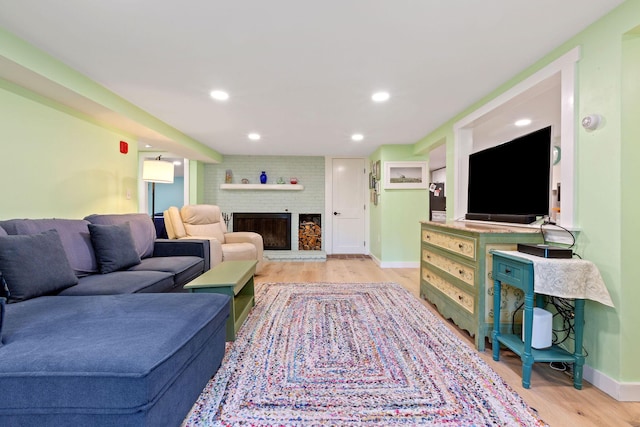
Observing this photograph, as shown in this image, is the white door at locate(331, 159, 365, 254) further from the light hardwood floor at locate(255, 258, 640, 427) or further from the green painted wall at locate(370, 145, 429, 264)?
the light hardwood floor at locate(255, 258, 640, 427)

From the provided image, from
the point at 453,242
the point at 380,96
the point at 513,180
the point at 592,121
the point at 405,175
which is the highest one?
the point at 380,96

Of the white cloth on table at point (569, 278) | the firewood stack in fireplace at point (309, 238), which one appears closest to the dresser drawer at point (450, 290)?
the white cloth on table at point (569, 278)

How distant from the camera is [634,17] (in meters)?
1.42

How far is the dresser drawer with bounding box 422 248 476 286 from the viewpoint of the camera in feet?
6.78

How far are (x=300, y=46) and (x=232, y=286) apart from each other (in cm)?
173

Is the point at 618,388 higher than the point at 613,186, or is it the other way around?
the point at 613,186

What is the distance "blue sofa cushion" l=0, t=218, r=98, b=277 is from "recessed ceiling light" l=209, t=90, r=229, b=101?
5.31 feet

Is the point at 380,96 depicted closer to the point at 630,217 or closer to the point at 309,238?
the point at 630,217

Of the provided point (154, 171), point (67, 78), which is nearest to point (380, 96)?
point (67, 78)

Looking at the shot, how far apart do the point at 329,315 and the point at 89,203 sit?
9.31 feet

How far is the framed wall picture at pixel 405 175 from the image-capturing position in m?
4.69

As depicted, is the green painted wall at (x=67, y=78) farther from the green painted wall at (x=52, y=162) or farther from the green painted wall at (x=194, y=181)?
the green painted wall at (x=194, y=181)

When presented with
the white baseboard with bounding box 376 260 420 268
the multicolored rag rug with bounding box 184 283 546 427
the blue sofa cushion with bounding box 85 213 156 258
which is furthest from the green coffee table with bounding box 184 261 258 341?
the white baseboard with bounding box 376 260 420 268

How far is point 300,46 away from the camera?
1.85 m
